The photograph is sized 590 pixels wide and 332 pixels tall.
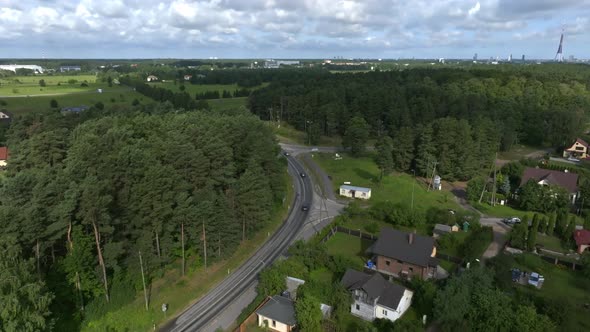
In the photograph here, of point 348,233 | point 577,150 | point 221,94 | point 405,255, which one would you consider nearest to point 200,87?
point 221,94

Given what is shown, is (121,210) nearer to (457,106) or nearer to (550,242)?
(550,242)

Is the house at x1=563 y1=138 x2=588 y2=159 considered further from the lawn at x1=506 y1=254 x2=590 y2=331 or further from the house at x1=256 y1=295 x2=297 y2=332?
the house at x1=256 y1=295 x2=297 y2=332

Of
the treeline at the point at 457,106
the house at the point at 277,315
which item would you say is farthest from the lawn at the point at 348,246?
the treeline at the point at 457,106

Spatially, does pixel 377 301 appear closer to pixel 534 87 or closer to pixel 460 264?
pixel 460 264

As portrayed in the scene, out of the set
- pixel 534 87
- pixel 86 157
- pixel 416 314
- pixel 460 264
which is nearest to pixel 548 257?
pixel 460 264

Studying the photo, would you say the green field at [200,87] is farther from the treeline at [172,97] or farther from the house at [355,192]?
the house at [355,192]
